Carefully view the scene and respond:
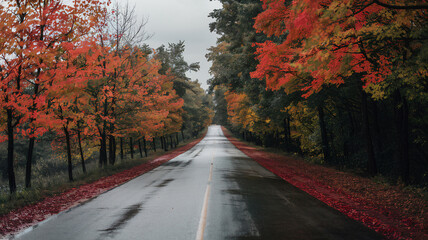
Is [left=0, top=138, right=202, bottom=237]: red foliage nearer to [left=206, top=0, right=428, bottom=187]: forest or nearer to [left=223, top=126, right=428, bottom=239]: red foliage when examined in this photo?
[left=206, top=0, right=428, bottom=187]: forest

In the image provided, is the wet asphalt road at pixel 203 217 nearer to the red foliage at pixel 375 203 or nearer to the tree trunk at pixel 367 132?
the red foliage at pixel 375 203

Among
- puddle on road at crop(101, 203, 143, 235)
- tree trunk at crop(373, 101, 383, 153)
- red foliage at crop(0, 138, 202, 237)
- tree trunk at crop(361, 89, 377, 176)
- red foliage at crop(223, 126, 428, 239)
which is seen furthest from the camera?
tree trunk at crop(373, 101, 383, 153)

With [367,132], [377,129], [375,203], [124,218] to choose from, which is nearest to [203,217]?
[124,218]

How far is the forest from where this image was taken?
653 centimetres

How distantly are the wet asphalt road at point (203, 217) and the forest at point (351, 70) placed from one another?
143 inches

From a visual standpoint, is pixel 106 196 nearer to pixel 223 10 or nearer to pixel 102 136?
pixel 102 136

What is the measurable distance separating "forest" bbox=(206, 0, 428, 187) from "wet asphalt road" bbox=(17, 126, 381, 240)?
363 centimetres

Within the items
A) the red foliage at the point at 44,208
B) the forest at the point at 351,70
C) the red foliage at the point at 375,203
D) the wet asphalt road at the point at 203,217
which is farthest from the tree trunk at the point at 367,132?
the red foliage at the point at 44,208

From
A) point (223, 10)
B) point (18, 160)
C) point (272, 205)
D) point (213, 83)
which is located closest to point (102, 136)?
point (213, 83)

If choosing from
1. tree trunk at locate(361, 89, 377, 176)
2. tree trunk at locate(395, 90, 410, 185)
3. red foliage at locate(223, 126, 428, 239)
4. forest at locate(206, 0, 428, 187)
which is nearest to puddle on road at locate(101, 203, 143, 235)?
red foliage at locate(223, 126, 428, 239)

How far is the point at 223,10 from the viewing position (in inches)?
856

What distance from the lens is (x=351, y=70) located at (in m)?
8.66

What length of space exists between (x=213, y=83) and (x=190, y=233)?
62.6ft

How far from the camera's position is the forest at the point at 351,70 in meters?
6.53
